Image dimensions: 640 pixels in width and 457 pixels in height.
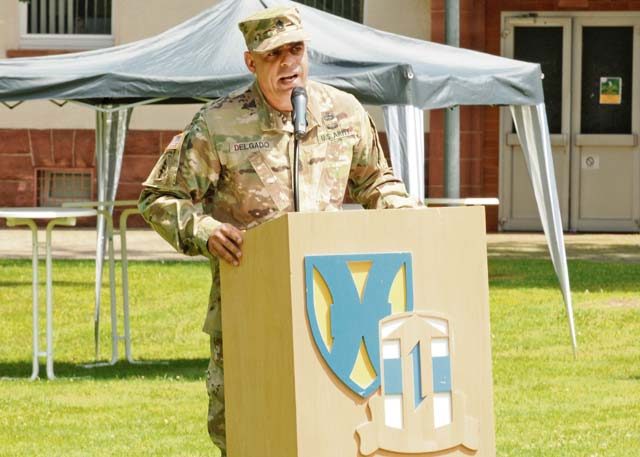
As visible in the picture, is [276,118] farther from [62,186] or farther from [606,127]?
[606,127]

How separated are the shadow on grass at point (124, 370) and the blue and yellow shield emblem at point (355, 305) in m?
6.81

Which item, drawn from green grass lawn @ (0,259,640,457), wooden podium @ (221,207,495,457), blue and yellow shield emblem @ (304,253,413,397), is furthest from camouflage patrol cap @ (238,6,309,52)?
green grass lawn @ (0,259,640,457)

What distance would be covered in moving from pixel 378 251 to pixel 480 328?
0.34m

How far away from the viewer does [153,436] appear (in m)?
8.90

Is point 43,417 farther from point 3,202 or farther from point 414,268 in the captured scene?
point 3,202

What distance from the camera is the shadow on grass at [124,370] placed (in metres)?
11.5

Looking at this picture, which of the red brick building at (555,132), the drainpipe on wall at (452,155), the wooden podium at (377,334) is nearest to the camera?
the wooden podium at (377,334)

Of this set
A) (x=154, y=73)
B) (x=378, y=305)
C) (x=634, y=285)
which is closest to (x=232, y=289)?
(x=378, y=305)

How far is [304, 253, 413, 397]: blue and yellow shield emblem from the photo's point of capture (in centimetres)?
441

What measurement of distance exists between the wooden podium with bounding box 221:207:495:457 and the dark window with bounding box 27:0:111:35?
64.7 ft

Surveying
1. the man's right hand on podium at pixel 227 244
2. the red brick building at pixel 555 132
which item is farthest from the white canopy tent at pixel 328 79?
the red brick building at pixel 555 132

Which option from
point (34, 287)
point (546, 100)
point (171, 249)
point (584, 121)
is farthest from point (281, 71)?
point (584, 121)

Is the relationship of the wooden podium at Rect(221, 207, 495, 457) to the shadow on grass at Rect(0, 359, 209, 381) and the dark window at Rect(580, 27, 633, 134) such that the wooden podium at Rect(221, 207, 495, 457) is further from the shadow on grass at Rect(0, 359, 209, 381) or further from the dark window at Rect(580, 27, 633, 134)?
the dark window at Rect(580, 27, 633, 134)

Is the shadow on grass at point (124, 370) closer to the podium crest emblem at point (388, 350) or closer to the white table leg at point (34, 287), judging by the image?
the white table leg at point (34, 287)
